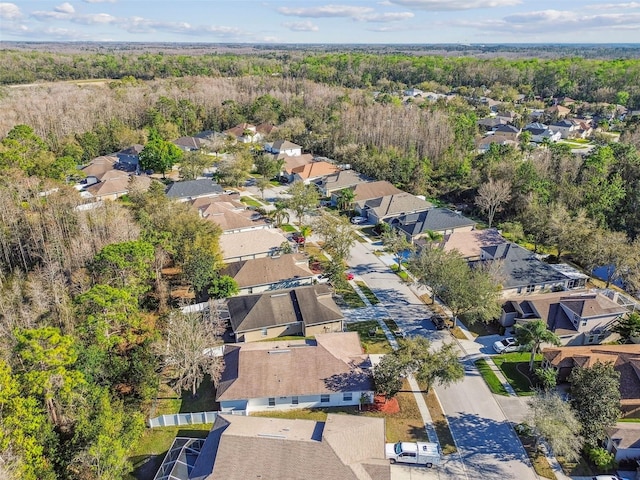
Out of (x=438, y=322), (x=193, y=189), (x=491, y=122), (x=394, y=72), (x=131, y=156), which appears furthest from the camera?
(x=394, y=72)

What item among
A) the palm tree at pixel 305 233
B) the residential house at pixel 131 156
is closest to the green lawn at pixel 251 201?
the palm tree at pixel 305 233

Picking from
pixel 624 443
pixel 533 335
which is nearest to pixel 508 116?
pixel 533 335

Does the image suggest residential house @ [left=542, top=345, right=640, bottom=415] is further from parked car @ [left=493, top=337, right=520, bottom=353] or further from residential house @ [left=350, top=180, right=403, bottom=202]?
residential house @ [left=350, top=180, right=403, bottom=202]

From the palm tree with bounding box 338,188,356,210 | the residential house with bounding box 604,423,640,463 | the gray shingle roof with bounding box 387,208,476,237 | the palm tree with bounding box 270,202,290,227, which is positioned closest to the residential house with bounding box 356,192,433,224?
the palm tree with bounding box 338,188,356,210

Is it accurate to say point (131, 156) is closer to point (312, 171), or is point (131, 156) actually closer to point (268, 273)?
point (312, 171)

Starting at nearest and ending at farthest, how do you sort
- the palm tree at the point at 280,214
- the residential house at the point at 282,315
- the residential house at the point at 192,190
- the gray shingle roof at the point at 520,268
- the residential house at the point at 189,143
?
the residential house at the point at 282,315 < the gray shingle roof at the point at 520,268 < the palm tree at the point at 280,214 < the residential house at the point at 192,190 < the residential house at the point at 189,143

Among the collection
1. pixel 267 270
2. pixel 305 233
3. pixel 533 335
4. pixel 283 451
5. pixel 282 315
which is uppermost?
pixel 533 335

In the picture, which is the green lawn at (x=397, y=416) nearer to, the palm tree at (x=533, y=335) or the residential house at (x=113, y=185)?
the palm tree at (x=533, y=335)
